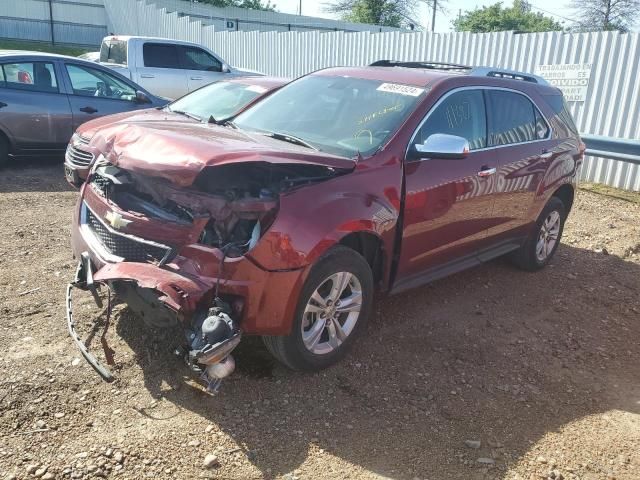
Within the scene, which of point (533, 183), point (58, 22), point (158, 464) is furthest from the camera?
point (58, 22)

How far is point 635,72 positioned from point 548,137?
479cm

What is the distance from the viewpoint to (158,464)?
283 centimetres

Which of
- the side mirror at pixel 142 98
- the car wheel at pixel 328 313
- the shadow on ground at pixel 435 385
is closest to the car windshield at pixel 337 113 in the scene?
the car wheel at pixel 328 313

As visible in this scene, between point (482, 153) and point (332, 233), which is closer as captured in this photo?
point (332, 233)

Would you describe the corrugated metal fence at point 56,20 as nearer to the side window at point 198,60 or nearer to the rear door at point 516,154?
the side window at point 198,60

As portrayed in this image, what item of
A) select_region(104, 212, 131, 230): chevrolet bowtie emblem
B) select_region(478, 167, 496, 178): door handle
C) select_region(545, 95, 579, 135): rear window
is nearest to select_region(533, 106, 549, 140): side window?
select_region(545, 95, 579, 135): rear window

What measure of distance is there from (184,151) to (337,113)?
1542mm

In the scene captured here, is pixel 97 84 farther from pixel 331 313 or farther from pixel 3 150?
pixel 331 313

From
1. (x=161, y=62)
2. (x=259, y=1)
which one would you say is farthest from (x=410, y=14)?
(x=161, y=62)

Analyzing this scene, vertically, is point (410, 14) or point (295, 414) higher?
point (410, 14)

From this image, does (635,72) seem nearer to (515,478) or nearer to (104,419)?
(515,478)

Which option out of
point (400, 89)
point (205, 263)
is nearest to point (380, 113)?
point (400, 89)

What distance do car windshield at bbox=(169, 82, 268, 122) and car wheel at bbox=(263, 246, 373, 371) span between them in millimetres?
3922

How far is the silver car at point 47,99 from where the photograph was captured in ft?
26.4
